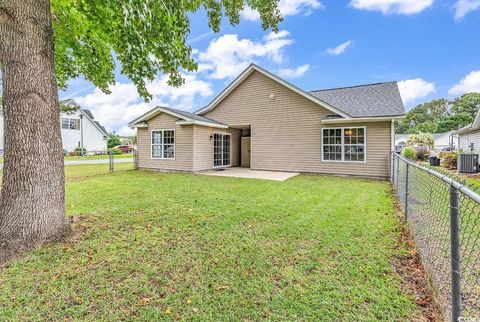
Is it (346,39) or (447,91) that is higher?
(447,91)

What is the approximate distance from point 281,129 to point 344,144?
126 inches

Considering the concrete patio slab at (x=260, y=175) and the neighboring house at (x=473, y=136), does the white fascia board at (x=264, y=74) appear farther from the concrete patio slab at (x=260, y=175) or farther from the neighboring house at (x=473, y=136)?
the neighboring house at (x=473, y=136)

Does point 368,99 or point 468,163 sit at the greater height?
point 368,99

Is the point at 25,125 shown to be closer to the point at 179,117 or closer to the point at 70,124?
the point at 179,117

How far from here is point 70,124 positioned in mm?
30828

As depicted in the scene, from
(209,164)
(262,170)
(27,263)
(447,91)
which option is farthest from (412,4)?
(447,91)

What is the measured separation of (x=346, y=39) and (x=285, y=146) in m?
11.2

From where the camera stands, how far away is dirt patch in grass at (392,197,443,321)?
2.22m

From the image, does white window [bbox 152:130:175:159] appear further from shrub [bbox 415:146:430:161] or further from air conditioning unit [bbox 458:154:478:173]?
shrub [bbox 415:146:430:161]

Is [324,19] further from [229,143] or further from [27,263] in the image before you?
[27,263]

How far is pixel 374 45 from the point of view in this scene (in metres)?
19.8

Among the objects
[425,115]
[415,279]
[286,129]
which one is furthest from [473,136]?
[425,115]

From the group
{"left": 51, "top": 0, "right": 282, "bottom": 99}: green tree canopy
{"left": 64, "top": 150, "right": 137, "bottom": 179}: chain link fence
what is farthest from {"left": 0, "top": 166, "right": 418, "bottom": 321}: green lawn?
{"left": 64, "top": 150, "right": 137, "bottom": 179}: chain link fence

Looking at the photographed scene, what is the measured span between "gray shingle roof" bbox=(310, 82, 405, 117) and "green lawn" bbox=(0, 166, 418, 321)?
6.49 metres
